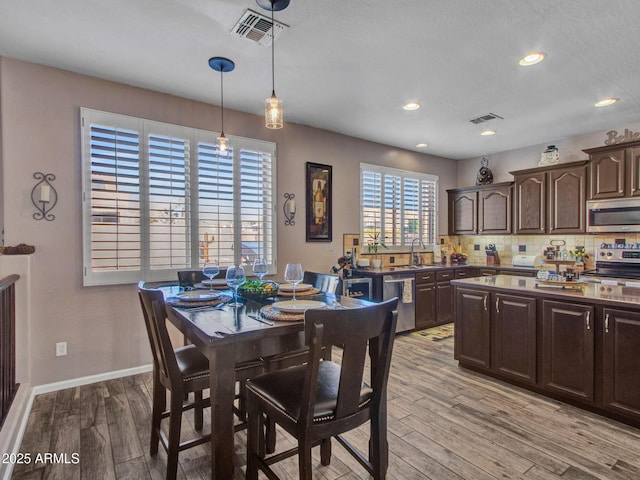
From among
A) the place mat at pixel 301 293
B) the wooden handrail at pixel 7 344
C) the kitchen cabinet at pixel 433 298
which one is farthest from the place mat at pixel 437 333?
the wooden handrail at pixel 7 344

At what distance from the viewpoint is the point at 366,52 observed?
2654mm

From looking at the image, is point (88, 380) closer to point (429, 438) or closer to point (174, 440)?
point (174, 440)

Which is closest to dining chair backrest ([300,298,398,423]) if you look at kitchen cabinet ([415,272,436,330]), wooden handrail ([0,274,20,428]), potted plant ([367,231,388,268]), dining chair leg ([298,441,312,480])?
dining chair leg ([298,441,312,480])

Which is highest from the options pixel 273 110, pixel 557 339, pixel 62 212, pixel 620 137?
pixel 620 137

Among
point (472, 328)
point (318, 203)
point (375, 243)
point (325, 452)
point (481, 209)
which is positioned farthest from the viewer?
point (481, 209)

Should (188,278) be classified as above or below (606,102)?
below

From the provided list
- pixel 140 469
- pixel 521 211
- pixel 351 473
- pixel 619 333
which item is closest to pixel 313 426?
pixel 351 473

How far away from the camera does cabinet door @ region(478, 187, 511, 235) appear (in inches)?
212

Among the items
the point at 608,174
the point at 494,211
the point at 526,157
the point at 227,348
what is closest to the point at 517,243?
the point at 494,211

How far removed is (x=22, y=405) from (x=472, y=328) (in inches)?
145

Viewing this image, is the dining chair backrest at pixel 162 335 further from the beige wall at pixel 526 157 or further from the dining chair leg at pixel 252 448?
the beige wall at pixel 526 157

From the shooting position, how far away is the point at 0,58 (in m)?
2.76

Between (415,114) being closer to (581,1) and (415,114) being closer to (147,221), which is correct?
(581,1)

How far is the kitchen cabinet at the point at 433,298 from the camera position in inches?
192
